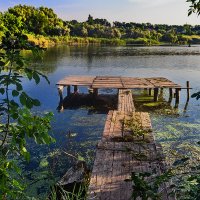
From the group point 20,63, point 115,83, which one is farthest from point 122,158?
point 115,83

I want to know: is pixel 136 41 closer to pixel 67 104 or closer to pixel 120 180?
pixel 67 104

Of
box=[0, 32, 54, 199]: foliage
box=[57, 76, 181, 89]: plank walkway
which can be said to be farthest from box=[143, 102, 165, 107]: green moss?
box=[0, 32, 54, 199]: foliage

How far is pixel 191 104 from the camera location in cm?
2236

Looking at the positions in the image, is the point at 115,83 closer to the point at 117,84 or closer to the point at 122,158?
the point at 117,84

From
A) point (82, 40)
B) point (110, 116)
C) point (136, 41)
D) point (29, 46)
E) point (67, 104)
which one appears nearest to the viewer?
point (29, 46)

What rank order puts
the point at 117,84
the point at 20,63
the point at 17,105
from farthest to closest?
the point at 117,84, the point at 17,105, the point at 20,63

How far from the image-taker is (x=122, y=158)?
9.07 m

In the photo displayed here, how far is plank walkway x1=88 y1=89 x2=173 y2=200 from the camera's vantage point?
7.11 m

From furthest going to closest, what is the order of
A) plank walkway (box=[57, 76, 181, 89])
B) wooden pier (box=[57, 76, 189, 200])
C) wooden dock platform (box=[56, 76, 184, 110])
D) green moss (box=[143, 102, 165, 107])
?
plank walkway (box=[57, 76, 181, 89]) < wooden dock platform (box=[56, 76, 184, 110]) < green moss (box=[143, 102, 165, 107]) < wooden pier (box=[57, 76, 189, 200])

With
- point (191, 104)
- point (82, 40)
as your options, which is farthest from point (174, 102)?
point (82, 40)

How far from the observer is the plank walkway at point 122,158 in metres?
7.11

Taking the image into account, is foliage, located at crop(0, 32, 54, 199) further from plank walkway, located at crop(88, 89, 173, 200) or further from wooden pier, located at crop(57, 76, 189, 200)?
plank walkway, located at crop(88, 89, 173, 200)

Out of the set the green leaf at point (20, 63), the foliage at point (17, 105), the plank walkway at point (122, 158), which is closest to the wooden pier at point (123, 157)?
the plank walkway at point (122, 158)

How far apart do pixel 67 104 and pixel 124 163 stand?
44.9 feet
